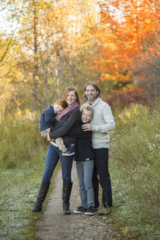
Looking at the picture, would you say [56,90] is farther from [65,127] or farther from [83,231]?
[83,231]

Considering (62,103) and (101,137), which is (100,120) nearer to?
(101,137)

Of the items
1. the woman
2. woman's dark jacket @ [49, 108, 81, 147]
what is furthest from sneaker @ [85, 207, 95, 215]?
woman's dark jacket @ [49, 108, 81, 147]

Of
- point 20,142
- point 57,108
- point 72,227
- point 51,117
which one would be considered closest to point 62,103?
point 57,108

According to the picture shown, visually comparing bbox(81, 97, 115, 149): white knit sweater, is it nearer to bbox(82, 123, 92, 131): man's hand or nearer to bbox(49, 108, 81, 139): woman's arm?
bbox(82, 123, 92, 131): man's hand

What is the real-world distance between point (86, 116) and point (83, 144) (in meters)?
0.41

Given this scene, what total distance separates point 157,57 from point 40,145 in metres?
4.59

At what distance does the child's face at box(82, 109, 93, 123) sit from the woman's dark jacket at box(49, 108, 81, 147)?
7 centimetres

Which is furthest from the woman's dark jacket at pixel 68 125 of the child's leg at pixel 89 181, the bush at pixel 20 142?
the bush at pixel 20 142

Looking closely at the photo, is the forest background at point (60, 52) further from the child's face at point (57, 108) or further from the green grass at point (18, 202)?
the child's face at point (57, 108)

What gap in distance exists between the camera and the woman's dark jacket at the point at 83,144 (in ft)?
13.2

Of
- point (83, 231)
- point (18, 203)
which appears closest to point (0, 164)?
point (18, 203)

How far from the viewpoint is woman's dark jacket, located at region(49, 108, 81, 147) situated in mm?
3984

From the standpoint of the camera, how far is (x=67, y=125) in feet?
13.0

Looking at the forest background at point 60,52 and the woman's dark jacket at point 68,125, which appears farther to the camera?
the forest background at point 60,52
